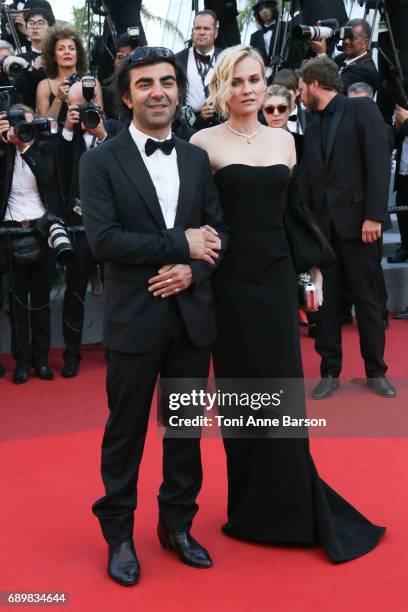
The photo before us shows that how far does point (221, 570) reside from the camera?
3.04 m

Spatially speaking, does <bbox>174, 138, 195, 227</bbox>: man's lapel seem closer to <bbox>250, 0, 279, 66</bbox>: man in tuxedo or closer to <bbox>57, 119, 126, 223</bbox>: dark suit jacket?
<bbox>57, 119, 126, 223</bbox>: dark suit jacket

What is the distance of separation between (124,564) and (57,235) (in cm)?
269

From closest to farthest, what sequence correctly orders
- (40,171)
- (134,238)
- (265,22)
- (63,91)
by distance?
1. (134,238)
2. (40,171)
3. (63,91)
4. (265,22)

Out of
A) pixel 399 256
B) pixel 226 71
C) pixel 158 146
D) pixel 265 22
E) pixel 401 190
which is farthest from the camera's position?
pixel 265 22

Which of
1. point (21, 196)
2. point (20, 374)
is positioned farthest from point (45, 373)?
point (21, 196)

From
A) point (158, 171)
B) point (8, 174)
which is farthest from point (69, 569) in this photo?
point (8, 174)

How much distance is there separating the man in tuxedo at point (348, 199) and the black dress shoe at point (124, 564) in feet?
7.93

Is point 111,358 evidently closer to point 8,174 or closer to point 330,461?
point 330,461

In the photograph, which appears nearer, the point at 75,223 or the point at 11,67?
the point at 75,223

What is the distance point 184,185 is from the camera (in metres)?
2.93

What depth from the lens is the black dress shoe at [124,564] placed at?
293 centimetres

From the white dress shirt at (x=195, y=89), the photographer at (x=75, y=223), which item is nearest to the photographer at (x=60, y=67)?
the photographer at (x=75, y=223)

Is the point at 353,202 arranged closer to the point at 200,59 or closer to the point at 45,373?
the point at 45,373

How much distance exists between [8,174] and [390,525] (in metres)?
3.40
